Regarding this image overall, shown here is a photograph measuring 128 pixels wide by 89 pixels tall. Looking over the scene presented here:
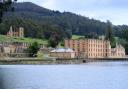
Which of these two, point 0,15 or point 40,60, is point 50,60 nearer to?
point 40,60

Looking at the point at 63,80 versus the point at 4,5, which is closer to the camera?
the point at 63,80

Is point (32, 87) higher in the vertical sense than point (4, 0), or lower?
lower

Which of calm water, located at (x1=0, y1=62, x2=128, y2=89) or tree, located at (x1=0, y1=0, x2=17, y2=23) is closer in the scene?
calm water, located at (x1=0, y1=62, x2=128, y2=89)

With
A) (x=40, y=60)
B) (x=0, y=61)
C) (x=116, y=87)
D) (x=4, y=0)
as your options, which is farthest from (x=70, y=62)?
(x=116, y=87)

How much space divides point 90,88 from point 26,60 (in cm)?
12880

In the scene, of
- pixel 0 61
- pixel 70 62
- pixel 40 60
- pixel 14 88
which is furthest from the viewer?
pixel 70 62

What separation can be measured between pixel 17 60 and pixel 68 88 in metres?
131

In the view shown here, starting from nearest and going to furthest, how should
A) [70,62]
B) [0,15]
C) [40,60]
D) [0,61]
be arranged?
[0,15]
[0,61]
[40,60]
[70,62]

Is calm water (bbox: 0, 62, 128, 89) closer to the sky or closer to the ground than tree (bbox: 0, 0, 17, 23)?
closer to the ground

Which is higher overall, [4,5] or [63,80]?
[4,5]

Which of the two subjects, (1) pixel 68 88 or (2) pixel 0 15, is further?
(2) pixel 0 15

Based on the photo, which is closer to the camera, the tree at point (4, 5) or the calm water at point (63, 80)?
the calm water at point (63, 80)

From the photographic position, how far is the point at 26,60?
18450cm

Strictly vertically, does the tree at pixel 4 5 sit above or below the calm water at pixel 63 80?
above
